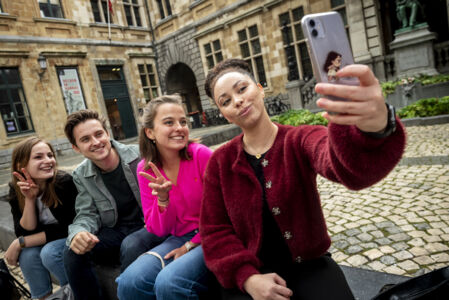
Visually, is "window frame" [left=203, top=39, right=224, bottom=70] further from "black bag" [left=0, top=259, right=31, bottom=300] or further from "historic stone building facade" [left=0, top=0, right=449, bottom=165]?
"black bag" [left=0, top=259, right=31, bottom=300]

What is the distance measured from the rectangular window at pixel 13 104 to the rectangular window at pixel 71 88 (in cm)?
167

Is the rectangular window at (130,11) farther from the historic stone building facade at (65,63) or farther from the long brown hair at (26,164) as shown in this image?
the long brown hair at (26,164)

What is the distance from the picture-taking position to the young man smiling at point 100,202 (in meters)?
1.93

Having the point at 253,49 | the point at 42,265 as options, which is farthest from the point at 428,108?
the point at 253,49

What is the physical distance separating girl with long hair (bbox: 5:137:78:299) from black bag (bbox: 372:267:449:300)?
7.65ft

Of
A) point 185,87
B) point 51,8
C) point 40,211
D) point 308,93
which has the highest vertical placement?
point 51,8

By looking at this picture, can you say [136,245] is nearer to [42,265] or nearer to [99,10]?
[42,265]

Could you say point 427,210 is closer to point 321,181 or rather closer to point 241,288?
point 321,181

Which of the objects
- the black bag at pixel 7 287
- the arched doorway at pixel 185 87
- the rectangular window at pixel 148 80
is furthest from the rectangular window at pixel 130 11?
the black bag at pixel 7 287

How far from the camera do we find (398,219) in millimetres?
2758

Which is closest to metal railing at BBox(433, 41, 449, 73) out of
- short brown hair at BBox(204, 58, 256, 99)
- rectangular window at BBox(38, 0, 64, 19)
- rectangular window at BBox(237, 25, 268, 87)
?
rectangular window at BBox(237, 25, 268, 87)

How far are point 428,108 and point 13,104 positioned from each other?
14511 mm

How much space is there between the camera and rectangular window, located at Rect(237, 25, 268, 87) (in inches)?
538

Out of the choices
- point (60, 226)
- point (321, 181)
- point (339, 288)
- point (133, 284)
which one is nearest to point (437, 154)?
point (321, 181)
